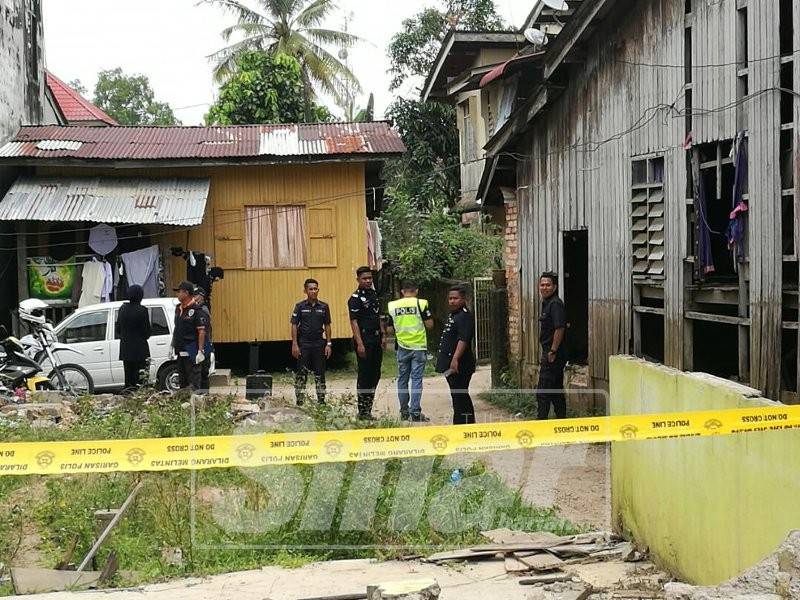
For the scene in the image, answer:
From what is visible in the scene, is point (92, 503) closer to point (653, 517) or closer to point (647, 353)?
point (653, 517)

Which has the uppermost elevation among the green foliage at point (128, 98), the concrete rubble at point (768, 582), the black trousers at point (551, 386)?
the green foliage at point (128, 98)

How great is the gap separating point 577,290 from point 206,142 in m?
7.87

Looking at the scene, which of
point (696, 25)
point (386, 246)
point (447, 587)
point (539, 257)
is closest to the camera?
point (447, 587)

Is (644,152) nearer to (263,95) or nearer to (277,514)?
(277,514)

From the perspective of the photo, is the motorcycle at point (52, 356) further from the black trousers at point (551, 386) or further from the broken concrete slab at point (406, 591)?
the broken concrete slab at point (406, 591)

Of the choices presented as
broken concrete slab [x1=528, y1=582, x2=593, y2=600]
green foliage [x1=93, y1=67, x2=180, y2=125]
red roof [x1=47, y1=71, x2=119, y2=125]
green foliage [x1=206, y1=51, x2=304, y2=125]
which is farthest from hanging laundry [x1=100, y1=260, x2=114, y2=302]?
green foliage [x1=93, y1=67, x2=180, y2=125]

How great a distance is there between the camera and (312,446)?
20.9 ft

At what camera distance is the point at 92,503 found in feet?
24.6

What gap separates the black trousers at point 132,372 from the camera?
1282cm

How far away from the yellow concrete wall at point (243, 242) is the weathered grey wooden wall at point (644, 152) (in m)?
4.75

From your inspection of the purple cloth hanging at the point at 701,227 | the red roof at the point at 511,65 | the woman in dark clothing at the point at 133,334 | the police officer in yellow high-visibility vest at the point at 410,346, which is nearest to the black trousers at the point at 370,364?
the police officer in yellow high-visibility vest at the point at 410,346

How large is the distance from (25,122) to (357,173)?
6606 millimetres

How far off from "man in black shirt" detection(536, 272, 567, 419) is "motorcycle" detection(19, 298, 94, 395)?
6741 millimetres

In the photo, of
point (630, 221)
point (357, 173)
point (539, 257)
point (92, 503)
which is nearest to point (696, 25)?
point (630, 221)
